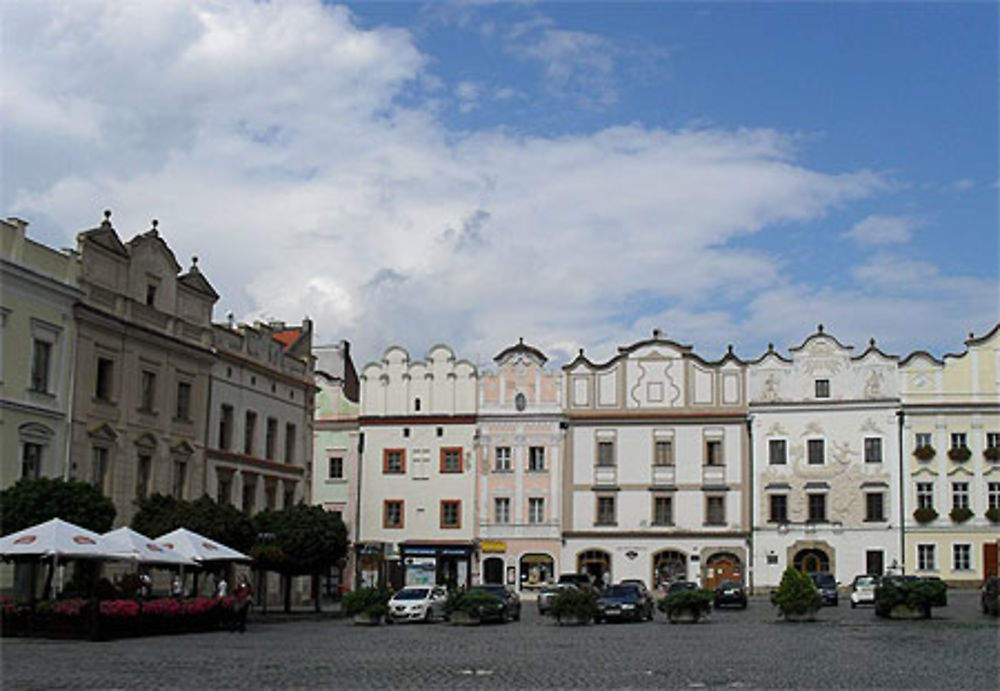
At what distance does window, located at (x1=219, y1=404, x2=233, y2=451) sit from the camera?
52.2 metres

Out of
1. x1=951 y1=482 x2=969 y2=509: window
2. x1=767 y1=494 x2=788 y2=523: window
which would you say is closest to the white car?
x1=767 y1=494 x2=788 y2=523: window

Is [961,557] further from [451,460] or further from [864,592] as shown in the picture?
[451,460]

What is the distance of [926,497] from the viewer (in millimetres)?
65625

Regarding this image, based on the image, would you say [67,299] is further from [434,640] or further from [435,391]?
[435,391]

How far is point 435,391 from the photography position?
7281 cm

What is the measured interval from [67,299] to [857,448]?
134 ft

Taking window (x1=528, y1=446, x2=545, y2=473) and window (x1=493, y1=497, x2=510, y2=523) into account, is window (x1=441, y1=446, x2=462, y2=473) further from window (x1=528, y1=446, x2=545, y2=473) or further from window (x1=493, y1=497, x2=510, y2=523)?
window (x1=528, y1=446, x2=545, y2=473)

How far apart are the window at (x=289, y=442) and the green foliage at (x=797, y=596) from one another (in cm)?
2497

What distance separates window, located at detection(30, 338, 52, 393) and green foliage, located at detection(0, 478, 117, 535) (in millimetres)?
4863

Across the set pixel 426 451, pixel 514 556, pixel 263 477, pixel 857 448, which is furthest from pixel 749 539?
pixel 263 477

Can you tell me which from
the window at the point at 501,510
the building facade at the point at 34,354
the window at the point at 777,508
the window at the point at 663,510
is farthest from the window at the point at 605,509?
the building facade at the point at 34,354

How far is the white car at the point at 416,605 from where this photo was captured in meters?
43.7

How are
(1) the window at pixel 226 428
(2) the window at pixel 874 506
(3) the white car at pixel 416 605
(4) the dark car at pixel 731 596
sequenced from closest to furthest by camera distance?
1. (3) the white car at pixel 416 605
2. (1) the window at pixel 226 428
3. (4) the dark car at pixel 731 596
4. (2) the window at pixel 874 506

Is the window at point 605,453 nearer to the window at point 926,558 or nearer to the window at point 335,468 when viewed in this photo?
the window at point 335,468
